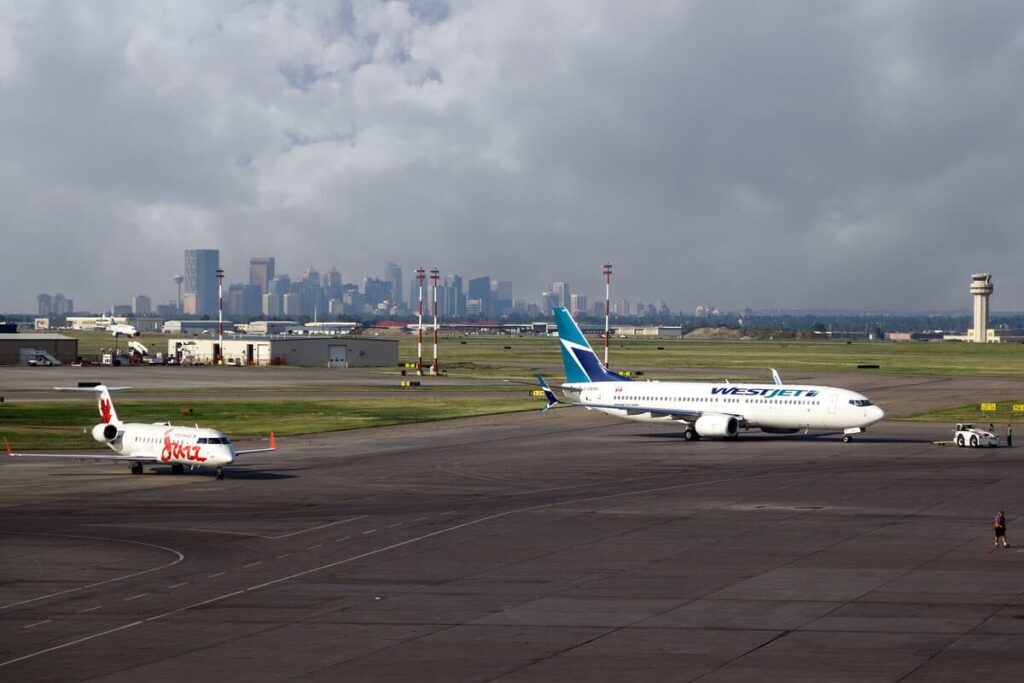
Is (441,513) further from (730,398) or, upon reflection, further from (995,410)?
(995,410)

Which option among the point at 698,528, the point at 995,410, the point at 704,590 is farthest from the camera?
the point at 995,410

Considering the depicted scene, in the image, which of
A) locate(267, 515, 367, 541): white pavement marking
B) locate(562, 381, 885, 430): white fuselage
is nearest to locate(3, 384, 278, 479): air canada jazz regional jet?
locate(267, 515, 367, 541): white pavement marking

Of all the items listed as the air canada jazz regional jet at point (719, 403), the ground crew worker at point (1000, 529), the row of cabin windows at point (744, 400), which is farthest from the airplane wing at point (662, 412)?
the ground crew worker at point (1000, 529)

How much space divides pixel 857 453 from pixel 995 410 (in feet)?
130

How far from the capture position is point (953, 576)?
4209cm

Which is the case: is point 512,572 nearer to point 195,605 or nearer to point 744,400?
point 195,605

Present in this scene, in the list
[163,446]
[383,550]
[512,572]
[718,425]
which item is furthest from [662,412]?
[512,572]

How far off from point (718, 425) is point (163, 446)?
1531 inches

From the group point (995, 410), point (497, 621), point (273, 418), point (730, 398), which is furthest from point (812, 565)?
point (995, 410)

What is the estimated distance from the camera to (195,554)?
1852 inches

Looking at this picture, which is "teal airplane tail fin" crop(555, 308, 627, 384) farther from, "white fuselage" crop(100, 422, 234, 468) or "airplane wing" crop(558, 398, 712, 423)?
"white fuselage" crop(100, 422, 234, 468)

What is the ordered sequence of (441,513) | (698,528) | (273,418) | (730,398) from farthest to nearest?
1. (273,418)
2. (730,398)
3. (441,513)
4. (698,528)

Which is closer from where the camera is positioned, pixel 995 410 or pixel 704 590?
pixel 704 590

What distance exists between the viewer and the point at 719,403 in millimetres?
91688
